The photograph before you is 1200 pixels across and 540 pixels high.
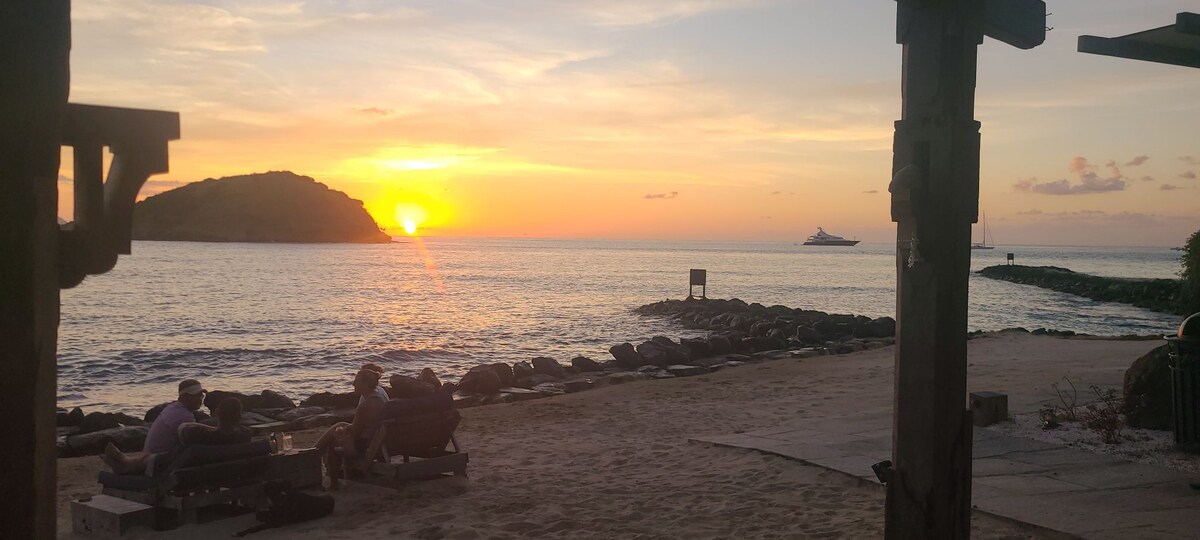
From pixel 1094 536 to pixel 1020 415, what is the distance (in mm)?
4255

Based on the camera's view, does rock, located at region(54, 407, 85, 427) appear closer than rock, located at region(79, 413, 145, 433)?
No

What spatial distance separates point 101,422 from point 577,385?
812 centimetres

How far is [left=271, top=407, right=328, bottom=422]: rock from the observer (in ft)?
47.7

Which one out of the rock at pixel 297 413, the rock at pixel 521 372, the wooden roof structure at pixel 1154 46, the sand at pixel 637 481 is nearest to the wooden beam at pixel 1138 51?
the wooden roof structure at pixel 1154 46

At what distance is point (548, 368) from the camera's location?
19188 millimetres

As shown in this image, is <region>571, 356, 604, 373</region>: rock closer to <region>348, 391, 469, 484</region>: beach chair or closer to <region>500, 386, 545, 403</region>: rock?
<region>500, 386, 545, 403</region>: rock

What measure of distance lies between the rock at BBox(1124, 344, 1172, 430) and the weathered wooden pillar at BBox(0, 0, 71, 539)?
8542 millimetres

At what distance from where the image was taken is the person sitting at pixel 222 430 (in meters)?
7.22

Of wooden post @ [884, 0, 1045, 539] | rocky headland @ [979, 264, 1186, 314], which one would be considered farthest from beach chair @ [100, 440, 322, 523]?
rocky headland @ [979, 264, 1186, 314]

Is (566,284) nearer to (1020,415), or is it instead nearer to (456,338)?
(456,338)

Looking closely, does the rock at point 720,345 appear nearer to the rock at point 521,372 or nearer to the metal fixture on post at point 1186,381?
the rock at point 521,372

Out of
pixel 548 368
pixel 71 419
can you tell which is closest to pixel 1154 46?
pixel 548 368

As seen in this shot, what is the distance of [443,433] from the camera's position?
8.82m

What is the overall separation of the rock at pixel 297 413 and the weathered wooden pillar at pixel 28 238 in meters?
12.3
